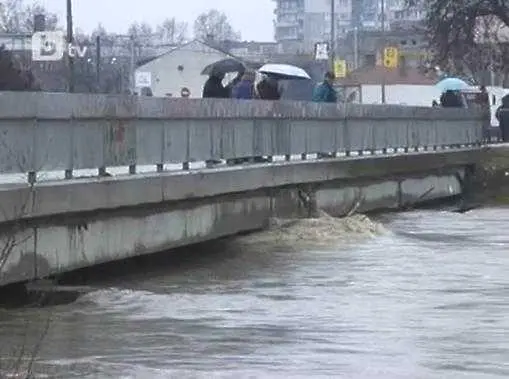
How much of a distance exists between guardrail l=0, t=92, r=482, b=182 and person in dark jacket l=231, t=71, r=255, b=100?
1200 millimetres

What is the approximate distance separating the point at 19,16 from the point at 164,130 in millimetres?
105040

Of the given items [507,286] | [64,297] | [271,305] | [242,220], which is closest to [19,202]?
[64,297]

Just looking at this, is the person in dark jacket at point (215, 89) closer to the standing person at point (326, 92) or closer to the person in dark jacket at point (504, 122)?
the standing person at point (326, 92)

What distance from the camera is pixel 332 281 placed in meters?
18.3

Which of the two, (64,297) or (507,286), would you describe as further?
(507,286)

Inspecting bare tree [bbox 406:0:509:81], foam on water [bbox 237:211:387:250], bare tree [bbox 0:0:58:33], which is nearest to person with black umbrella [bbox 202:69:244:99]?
foam on water [bbox 237:211:387:250]

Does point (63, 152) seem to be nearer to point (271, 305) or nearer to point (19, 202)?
point (19, 202)

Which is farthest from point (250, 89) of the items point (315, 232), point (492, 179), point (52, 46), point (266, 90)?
point (52, 46)

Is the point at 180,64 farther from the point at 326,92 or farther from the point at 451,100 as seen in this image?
the point at 326,92

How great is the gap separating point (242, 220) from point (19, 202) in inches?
307

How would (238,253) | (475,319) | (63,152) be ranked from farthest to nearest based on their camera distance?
1. (238,253)
2. (63,152)
3. (475,319)

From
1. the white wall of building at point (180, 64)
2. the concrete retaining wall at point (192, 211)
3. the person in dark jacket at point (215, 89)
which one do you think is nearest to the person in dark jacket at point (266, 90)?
the person in dark jacket at point (215, 89)

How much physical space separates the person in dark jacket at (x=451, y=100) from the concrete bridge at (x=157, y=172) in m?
15.7

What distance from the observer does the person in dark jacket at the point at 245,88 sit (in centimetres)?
2784
